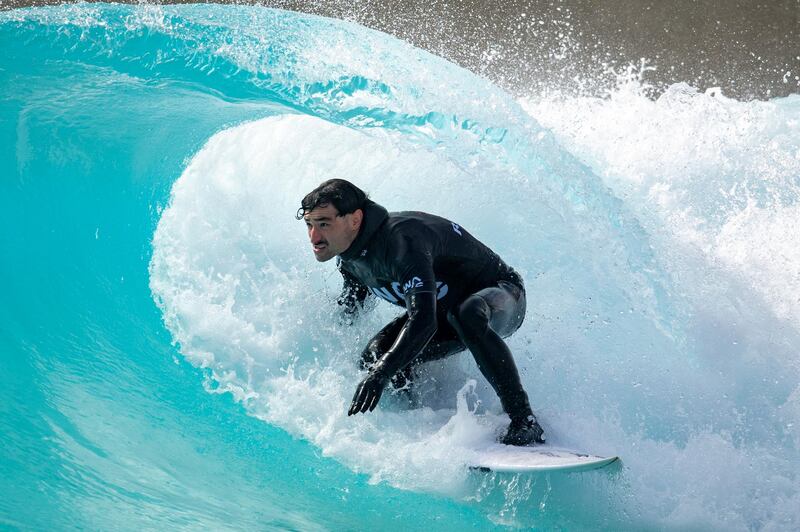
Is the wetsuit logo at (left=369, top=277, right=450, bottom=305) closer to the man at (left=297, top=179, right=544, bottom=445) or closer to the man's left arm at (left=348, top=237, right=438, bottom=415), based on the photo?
the man at (left=297, top=179, right=544, bottom=445)

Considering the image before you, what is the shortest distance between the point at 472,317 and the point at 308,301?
124cm

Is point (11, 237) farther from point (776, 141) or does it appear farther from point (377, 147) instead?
point (776, 141)

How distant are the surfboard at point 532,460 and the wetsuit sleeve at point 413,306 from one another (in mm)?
433

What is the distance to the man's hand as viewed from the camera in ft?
7.50

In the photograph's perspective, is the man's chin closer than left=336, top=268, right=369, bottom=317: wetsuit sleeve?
Yes

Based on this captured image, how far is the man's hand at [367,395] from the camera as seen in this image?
7.50ft

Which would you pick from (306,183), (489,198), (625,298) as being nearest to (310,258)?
(306,183)

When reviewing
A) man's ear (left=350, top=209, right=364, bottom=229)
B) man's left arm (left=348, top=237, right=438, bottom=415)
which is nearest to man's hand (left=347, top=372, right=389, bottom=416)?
man's left arm (left=348, top=237, right=438, bottom=415)

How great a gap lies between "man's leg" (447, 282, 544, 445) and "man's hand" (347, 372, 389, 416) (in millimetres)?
424

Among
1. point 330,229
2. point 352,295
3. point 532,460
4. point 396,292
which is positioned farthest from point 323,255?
point 532,460

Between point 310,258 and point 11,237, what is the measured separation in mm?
1463

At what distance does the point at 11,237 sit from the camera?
3.75m

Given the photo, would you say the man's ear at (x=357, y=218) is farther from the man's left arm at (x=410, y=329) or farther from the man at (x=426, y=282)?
the man's left arm at (x=410, y=329)

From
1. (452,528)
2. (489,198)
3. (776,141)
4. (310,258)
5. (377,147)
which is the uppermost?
(776,141)
